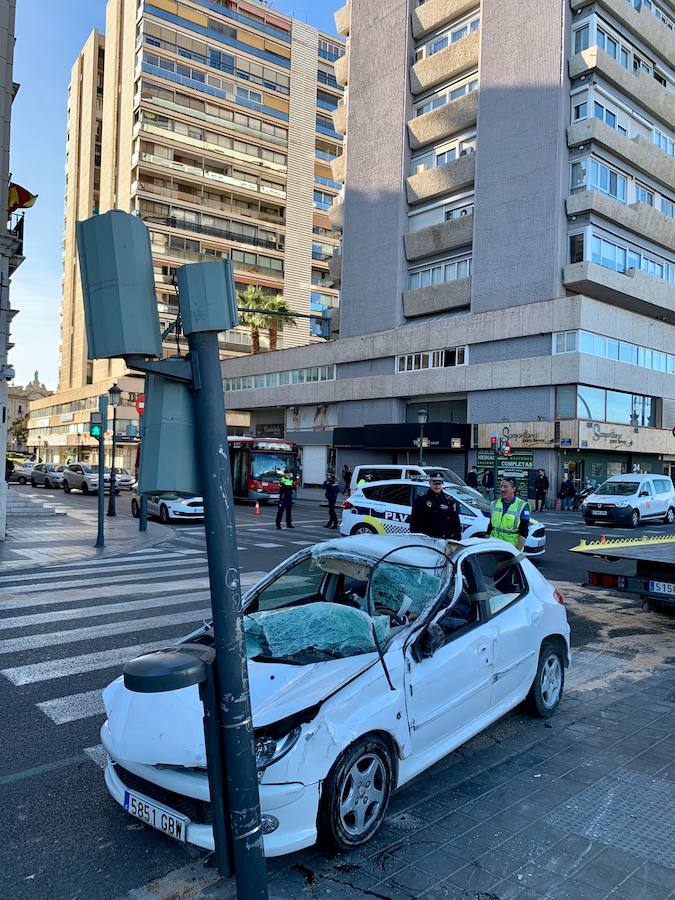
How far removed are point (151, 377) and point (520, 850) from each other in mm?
2957

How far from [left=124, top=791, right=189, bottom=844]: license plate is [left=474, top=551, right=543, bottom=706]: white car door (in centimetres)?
229

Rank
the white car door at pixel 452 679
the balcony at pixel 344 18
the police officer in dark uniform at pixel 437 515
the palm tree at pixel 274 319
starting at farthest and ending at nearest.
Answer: the palm tree at pixel 274 319, the balcony at pixel 344 18, the police officer in dark uniform at pixel 437 515, the white car door at pixel 452 679

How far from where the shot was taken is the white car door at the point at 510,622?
460 cm

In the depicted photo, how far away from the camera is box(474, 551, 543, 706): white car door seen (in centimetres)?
460

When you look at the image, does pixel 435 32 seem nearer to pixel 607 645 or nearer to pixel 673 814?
pixel 607 645

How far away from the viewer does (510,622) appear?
4.76m

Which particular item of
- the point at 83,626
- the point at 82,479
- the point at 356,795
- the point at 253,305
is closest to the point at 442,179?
the point at 253,305

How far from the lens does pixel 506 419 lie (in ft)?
123

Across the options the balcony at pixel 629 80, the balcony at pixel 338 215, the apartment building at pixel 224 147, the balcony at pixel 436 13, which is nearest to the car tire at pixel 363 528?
the balcony at pixel 629 80

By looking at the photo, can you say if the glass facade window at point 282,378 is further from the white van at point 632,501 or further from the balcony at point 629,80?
the white van at point 632,501

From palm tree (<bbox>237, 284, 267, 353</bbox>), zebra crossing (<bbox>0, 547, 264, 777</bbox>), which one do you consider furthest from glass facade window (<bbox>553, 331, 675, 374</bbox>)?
zebra crossing (<bbox>0, 547, 264, 777</bbox>)

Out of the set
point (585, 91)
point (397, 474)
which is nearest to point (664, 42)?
point (585, 91)

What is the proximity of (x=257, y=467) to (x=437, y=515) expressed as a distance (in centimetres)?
2140

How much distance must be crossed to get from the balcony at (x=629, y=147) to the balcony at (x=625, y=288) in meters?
6.29
